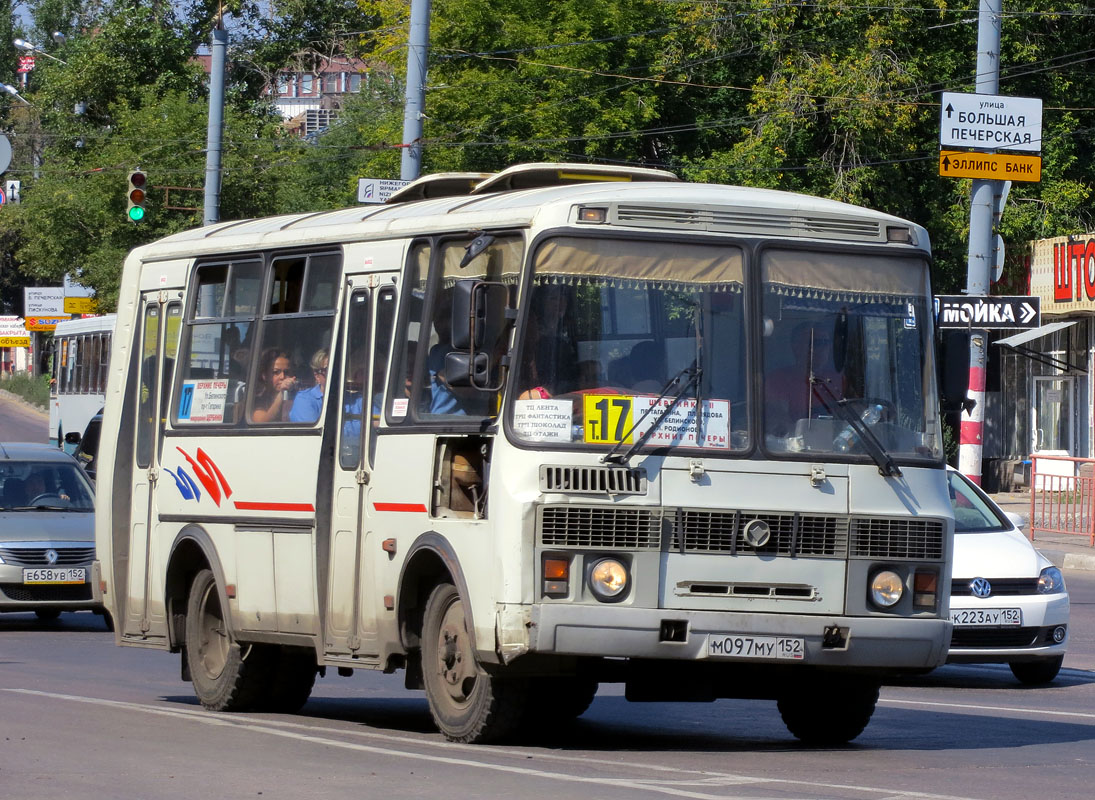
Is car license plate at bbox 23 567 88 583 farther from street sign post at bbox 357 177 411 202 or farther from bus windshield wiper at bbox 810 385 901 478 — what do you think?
bus windshield wiper at bbox 810 385 901 478

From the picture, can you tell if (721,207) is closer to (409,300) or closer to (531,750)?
(409,300)

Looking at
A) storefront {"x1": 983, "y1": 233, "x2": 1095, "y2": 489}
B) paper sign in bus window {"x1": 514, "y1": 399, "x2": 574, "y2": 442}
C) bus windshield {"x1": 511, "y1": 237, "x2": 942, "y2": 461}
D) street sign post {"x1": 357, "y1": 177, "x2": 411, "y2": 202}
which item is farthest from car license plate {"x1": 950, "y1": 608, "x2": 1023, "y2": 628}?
storefront {"x1": 983, "y1": 233, "x2": 1095, "y2": 489}

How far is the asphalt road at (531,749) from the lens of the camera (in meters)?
8.39

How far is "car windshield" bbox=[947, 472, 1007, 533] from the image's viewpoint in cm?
1502

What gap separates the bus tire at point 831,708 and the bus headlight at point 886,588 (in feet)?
2.64

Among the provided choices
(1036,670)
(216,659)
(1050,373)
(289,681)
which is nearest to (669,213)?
(289,681)

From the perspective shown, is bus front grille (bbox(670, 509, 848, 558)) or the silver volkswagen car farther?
the silver volkswagen car

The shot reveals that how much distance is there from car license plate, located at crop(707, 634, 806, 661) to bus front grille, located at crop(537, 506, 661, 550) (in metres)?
0.52

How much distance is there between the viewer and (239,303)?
12.3 m

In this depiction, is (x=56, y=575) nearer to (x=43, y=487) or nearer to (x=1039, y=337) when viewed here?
(x=43, y=487)

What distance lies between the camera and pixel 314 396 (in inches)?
446

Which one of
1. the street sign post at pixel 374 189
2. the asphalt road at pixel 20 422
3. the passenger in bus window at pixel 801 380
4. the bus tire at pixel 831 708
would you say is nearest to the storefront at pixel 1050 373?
the street sign post at pixel 374 189

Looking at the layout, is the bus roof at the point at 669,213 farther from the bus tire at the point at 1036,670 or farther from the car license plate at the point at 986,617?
the bus tire at the point at 1036,670

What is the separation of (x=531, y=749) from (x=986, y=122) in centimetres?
1283
